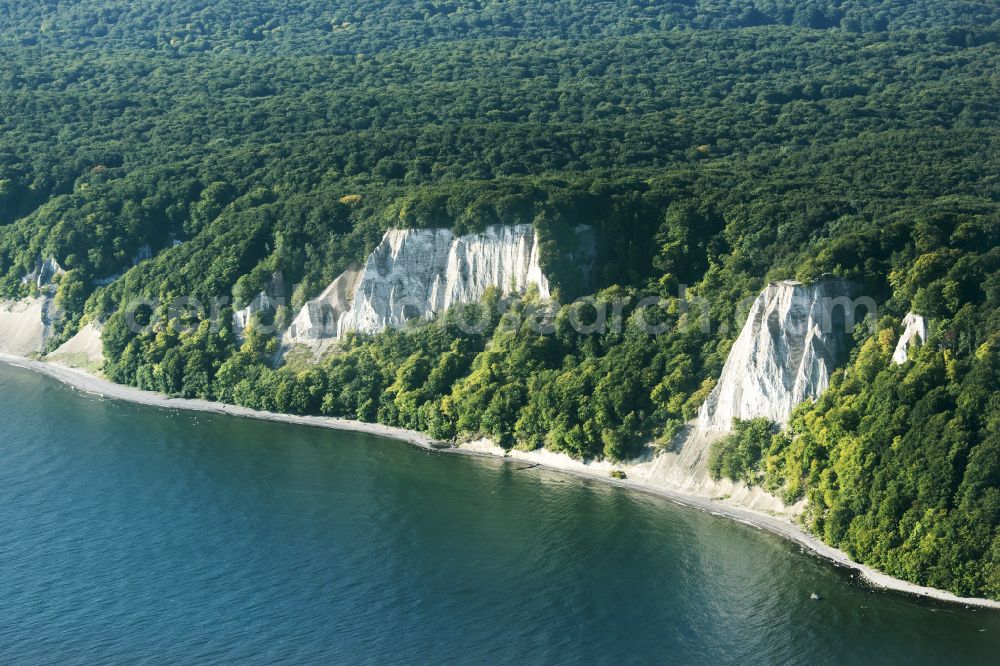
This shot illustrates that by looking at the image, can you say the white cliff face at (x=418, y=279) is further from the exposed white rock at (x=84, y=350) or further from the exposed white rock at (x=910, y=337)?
the exposed white rock at (x=910, y=337)

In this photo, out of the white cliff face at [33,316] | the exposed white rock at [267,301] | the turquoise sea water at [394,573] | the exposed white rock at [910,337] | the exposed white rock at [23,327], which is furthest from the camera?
the white cliff face at [33,316]

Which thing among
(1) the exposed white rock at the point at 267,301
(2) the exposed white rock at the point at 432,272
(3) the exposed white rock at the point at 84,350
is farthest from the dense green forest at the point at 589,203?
(3) the exposed white rock at the point at 84,350

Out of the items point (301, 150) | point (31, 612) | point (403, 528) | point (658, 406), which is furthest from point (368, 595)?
point (301, 150)

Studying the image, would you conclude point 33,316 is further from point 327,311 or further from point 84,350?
point 327,311

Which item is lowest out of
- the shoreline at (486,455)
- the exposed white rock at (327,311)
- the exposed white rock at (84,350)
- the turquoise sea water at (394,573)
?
the turquoise sea water at (394,573)

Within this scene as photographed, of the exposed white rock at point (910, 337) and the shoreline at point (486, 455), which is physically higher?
the exposed white rock at point (910, 337)

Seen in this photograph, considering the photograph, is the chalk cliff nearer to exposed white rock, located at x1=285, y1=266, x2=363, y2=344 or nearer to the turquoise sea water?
the turquoise sea water

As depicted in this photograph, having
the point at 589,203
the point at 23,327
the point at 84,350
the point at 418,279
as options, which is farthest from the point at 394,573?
the point at 23,327
